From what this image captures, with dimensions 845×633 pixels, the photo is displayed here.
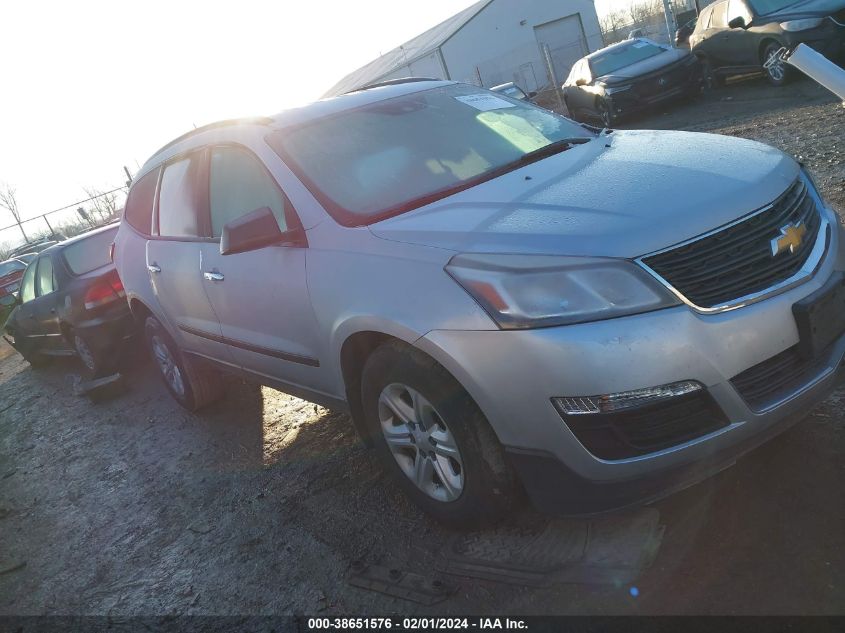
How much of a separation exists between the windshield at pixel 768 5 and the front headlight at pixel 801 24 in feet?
1.91

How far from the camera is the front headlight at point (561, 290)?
2.19 m

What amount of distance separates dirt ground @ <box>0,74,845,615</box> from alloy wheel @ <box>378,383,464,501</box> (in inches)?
10.7

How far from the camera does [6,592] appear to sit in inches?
147

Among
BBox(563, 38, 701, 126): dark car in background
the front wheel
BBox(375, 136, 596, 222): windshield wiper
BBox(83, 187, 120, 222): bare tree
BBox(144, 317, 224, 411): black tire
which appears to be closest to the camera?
BBox(375, 136, 596, 222): windshield wiper

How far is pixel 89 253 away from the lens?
7633 mm

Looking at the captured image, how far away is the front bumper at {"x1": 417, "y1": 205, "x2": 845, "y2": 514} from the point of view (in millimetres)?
2160

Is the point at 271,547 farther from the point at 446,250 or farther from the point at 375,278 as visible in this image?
the point at 446,250

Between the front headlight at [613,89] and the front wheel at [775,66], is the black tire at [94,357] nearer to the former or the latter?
the front headlight at [613,89]

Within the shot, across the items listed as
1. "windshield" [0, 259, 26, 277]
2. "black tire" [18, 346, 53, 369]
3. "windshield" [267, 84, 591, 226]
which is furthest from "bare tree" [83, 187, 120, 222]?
"windshield" [267, 84, 591, 226]

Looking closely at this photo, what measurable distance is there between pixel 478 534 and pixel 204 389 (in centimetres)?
319

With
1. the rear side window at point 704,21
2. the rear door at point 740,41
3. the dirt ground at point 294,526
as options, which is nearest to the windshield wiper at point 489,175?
the dirt ground at point 294,526

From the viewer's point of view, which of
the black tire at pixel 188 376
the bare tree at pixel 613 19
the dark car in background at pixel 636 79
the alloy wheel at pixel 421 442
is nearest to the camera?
the alloy wheel at pixel 421 442

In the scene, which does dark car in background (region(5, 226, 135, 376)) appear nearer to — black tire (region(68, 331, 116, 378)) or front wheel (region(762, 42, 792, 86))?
black tire (region(68, 331, 116, 378))

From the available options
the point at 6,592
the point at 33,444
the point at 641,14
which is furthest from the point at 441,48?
the point at 6,592
